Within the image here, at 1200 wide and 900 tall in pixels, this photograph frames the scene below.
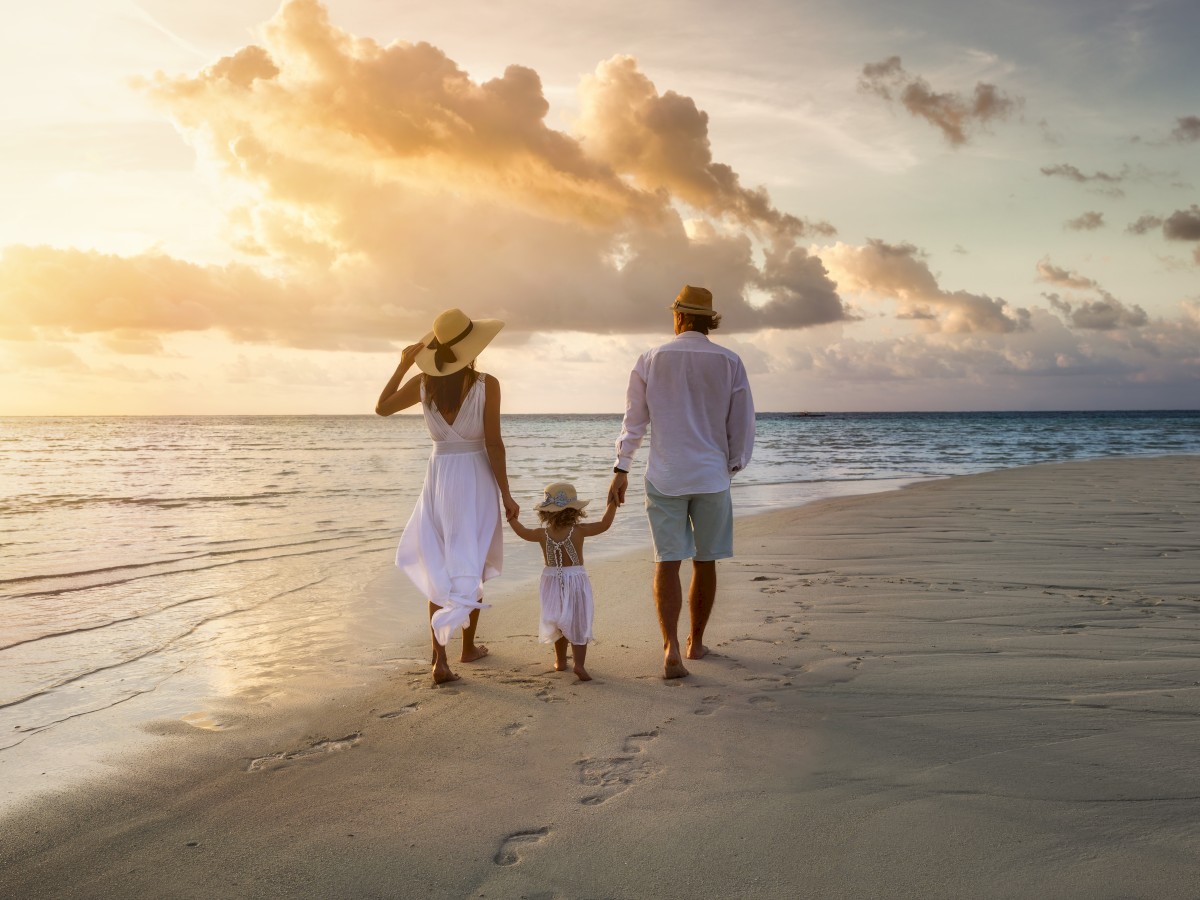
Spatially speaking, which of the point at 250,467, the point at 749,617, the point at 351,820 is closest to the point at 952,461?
Result: the point at 250,467

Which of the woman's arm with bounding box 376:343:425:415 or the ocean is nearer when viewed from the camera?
the ocean

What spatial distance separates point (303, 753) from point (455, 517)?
1514mm

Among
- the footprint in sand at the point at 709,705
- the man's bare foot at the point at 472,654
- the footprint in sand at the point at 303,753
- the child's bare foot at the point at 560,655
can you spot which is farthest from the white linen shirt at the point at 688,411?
the footprint in sand at the point at 303,753

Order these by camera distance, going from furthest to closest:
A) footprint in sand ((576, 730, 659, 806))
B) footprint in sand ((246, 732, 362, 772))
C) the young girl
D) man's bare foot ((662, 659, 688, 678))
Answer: the young girl < man's bare foot ((662, 659, 688, 678)) < footprint in sand ((246, 732, 362, 772)) < footprint in sand ((576, 730, 659, 806))

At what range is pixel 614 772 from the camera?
328cm

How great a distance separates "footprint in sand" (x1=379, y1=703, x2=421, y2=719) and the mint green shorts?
151 cm

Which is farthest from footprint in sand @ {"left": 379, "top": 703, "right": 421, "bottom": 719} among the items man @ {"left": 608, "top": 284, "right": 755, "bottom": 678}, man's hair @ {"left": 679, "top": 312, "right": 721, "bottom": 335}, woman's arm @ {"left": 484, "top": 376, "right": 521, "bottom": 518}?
man's hair @ {"left": 679, "top": 312, "right": 721, "bottom": 335}

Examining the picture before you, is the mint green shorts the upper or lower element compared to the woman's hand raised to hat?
A: lower

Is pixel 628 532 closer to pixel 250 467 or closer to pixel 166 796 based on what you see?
pixel 166 796

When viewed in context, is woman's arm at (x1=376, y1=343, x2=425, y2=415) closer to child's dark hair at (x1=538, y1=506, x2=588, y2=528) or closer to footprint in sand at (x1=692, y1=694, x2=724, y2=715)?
child's dark hair at (x1=538, y1=506, x2=588, y2=528)

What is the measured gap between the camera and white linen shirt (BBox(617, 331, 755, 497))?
4.70 meters

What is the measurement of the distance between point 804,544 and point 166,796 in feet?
22.3

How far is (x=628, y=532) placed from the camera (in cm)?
1056

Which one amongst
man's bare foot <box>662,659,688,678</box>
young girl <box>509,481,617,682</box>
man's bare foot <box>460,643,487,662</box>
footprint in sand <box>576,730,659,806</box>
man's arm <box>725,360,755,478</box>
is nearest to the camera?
footprint in sand <box>576,730,659,806</box>
